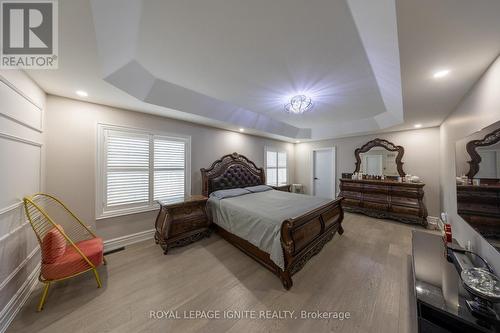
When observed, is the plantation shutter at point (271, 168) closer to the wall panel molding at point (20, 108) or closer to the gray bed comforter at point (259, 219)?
the gray bed comforter at point (259, 219)

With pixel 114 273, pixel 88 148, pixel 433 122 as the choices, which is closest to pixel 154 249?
pixel 114 273

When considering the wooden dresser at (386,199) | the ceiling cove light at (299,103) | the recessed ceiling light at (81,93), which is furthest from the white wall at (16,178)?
the wooden dresser at (386,199)

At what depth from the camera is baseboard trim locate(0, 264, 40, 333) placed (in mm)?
1392

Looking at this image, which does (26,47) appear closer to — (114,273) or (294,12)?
(294,12)

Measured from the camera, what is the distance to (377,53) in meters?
1.63

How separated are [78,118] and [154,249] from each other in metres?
2.36

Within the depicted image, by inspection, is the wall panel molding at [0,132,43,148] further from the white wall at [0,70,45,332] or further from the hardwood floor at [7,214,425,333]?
the hardwood floor at [7,214,425,333]

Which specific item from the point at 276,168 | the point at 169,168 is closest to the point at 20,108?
the point at 169,168

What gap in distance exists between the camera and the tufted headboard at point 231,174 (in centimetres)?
370

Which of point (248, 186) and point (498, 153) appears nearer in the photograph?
point (498, 153)

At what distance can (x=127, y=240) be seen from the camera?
2.84 m

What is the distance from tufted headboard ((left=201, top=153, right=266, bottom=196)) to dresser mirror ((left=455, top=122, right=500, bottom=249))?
360 centimetres

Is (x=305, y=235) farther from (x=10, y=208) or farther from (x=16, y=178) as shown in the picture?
(x=16, y=178)

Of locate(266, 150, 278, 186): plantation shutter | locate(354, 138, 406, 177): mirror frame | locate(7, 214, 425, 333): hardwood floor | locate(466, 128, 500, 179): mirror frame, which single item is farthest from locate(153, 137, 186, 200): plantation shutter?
locate(354, 138, 406, 177): mirror frame
